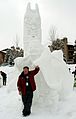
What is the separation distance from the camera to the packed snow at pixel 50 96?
30.0ft

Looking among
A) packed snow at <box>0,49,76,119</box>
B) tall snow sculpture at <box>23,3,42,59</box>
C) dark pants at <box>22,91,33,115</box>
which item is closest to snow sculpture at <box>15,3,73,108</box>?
packed snow at <box>0,49,76,119</box>

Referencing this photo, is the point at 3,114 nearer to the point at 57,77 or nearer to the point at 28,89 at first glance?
the point at 28,89

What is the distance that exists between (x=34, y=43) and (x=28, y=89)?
256cm

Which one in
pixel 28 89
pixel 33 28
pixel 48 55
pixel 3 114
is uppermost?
pixel 33 28

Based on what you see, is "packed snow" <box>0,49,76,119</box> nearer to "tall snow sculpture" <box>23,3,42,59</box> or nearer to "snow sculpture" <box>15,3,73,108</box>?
"snow sculpture" <box>15,3,73,108</box>

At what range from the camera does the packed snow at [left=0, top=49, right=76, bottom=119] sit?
9.16m

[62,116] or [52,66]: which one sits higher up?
[52,66]

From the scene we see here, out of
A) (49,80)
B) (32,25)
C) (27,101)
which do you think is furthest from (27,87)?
(32,25)

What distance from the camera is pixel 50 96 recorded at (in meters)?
9.77

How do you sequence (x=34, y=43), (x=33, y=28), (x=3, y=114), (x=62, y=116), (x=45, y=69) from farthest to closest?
(x=33, y=28), (x=34, y=43), (x=45, y=69), (x=3, y=114), (x=62, y=116)

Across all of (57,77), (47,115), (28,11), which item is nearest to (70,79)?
(57,77)

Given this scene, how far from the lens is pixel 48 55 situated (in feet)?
34.7

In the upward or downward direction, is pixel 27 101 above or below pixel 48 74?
below

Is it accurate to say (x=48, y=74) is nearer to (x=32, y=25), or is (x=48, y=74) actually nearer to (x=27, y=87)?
(x=27, y=87)
